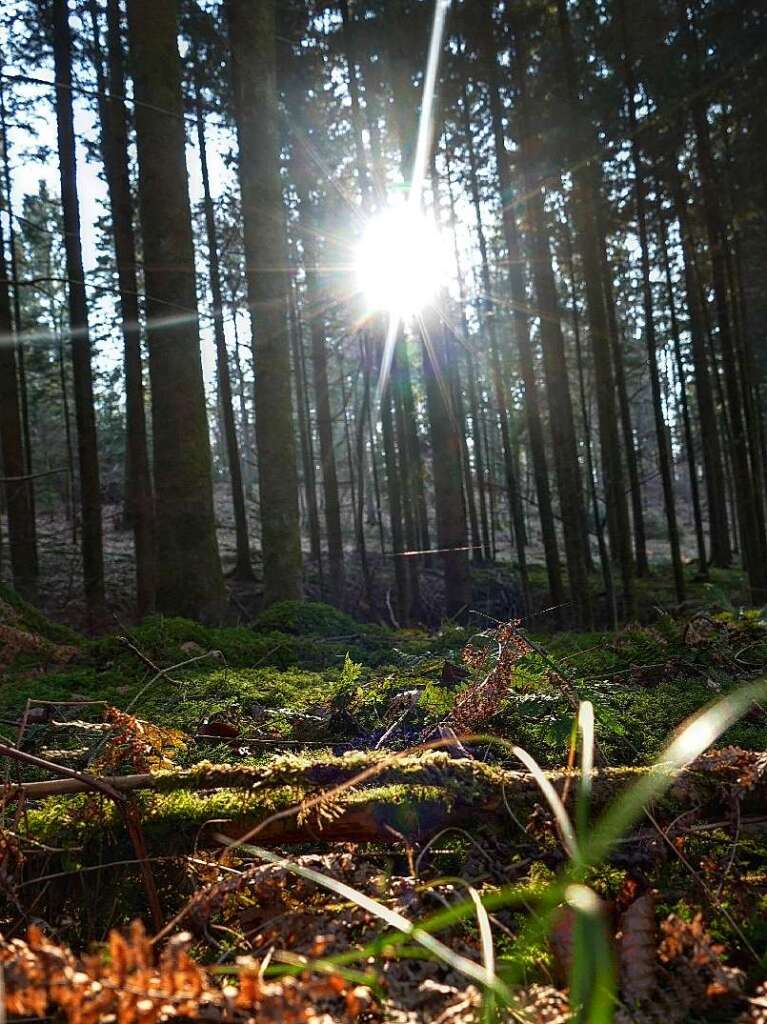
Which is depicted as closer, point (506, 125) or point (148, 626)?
point (148, 626)

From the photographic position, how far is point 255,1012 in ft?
2.78

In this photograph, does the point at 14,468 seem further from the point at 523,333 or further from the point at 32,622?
the point at 523,333

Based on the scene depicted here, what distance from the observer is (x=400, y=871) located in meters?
1.43

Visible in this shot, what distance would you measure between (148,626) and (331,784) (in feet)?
13.4

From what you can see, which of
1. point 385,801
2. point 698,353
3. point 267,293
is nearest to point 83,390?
point 267,293

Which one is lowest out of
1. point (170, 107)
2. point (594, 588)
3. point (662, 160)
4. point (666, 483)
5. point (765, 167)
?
point (594, 588)

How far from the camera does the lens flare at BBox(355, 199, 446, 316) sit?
40.0ft

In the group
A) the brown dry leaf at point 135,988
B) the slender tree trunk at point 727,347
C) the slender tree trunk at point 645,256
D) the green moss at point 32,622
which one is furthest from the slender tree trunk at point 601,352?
the brown dry leaf at point 135,988

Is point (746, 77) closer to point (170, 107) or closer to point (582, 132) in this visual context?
point (582, 132)

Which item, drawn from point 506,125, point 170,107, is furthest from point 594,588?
point 170,107

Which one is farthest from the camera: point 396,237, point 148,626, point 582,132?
point 396,237

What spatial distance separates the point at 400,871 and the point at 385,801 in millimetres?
147

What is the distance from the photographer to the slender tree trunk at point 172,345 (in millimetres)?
7164

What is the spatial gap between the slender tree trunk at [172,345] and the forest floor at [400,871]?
4.76 m
